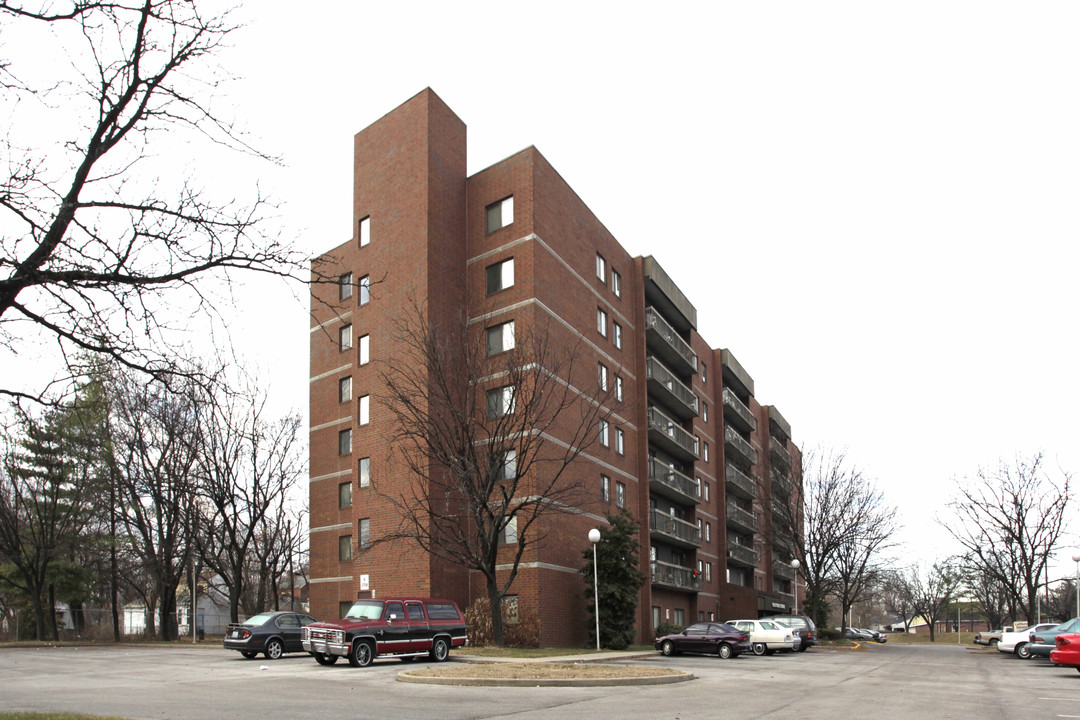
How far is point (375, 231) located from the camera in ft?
132

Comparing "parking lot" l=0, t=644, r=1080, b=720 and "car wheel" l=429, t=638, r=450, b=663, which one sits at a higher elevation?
"parking lot" l=0, t=644, r=1080, b=720

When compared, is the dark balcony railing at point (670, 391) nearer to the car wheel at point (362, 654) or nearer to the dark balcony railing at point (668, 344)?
the dark balcony railing at point (668, 344)

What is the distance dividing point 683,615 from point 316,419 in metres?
23.3

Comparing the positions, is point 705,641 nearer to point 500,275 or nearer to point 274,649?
point 274,649

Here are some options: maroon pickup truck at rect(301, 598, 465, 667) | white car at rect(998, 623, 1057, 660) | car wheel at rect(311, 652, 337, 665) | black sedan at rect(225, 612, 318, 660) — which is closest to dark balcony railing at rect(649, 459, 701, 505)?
white car at rect(998, 623, 1057, 660)

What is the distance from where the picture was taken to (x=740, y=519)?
6625cm

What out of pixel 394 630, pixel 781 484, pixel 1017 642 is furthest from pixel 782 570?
pixel 394 630

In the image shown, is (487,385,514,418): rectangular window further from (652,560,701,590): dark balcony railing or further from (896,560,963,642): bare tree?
(896,560,963,642): bare tree

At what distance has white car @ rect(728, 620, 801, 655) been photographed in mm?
38438

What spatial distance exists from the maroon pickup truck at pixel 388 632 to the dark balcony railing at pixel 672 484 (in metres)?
21.3

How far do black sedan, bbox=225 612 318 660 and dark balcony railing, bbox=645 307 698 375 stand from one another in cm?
2579

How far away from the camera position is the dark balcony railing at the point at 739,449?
65438 mm

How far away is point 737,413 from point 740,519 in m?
7.75

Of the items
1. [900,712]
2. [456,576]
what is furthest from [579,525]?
[900,712]
